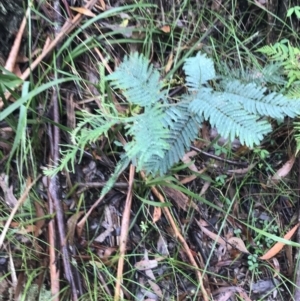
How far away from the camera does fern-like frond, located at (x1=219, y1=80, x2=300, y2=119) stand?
1.29m

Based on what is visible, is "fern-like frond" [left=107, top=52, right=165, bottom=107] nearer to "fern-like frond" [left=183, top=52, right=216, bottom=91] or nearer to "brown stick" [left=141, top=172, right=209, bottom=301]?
"fern-like frond" [left=183, top=52, right=216, bottom=91]

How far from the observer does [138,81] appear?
50.3 inches

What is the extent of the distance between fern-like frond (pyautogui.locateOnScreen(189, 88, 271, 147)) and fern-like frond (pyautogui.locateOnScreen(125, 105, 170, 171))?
134 millimetres

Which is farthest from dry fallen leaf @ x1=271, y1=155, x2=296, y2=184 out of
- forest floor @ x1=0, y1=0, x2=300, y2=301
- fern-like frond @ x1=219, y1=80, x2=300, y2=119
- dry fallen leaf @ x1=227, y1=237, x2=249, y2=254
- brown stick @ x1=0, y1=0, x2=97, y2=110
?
brown stick @ x1=0, y1=0, x2=97, y2=110

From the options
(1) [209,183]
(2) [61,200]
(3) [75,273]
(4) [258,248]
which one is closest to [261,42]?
(1) [209,183]

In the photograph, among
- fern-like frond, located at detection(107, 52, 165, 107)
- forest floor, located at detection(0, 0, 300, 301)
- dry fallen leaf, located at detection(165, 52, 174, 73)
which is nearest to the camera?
fern-like frond, located at detection(107, 52, 165, 107)

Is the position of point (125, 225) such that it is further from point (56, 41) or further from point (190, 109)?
point (56, 41)

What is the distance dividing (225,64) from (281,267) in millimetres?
739

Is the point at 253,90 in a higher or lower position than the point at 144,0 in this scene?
lower

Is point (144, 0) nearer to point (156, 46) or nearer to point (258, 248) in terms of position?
point (156, 46)

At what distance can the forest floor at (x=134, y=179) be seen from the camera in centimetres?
143

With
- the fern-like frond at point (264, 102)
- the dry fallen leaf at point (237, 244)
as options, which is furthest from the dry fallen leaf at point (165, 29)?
the dry fallen leaf at point (237, 244)

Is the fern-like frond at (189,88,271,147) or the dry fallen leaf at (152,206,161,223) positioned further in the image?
the dry fallen leaf at (152,206,161,223)

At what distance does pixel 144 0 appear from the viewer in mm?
1569
